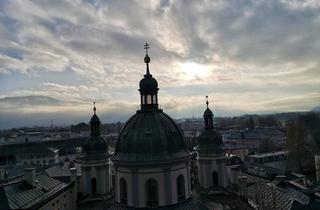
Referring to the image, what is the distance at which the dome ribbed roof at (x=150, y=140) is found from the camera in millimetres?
29203

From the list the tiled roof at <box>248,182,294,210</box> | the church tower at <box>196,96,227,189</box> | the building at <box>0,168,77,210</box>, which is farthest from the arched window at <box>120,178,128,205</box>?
the tiled roof at <box>248,182,294,210</box>

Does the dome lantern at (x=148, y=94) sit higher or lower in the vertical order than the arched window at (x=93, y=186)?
higher

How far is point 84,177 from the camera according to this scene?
39.6 metres

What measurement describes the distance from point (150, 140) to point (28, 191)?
12.3 m

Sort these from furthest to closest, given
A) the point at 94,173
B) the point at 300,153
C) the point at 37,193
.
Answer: the point at 300,153
the point at 94,173
the point at 37,193

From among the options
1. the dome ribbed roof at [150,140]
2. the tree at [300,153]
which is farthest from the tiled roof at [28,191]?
the tree at [300,153]

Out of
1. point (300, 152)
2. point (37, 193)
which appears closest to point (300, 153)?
point (300, 152)

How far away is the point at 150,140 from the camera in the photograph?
29734mm

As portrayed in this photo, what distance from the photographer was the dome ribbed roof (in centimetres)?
2920

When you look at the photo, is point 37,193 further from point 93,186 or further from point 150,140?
point 150,140

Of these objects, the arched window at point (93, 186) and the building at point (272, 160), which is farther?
the building at point (272, 160)

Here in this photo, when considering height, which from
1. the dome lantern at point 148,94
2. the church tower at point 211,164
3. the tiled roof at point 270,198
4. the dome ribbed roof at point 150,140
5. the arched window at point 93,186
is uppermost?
the dome lantern at point 148,94

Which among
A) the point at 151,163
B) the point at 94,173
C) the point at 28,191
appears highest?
the point at 151,163

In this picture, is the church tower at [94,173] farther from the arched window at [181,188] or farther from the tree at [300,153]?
the tree at [300,153]
